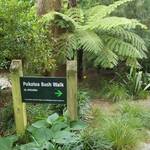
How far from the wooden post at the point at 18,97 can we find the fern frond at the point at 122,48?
3174 millimetres

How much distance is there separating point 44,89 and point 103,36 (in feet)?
11.5

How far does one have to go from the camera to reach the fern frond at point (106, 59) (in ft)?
24.5

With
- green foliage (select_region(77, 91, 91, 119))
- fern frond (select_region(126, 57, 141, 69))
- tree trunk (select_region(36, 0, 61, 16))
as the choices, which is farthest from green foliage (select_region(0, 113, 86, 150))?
fern frond (select_region(126, 57, 141, 69))

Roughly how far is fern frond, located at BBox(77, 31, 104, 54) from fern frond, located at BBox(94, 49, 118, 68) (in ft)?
0.33

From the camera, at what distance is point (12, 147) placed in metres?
4.74

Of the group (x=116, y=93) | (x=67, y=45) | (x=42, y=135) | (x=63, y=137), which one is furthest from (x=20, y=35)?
(x=116, y=93)

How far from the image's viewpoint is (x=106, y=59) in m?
7.52

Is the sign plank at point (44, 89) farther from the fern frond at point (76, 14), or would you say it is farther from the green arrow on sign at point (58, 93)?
the fern frond at point (76, 14)

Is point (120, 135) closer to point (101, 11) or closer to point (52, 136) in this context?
point (52, 136)

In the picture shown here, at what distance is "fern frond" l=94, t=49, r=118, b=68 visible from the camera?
7.46m

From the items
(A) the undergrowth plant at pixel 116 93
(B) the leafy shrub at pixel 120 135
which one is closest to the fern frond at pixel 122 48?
(A) the undergrowth plant at pixel 116 93

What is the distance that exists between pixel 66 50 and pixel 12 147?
2.98m

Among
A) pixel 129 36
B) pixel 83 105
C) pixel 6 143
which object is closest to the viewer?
pixel 6 143

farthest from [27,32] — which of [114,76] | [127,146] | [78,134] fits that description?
[114,76]
